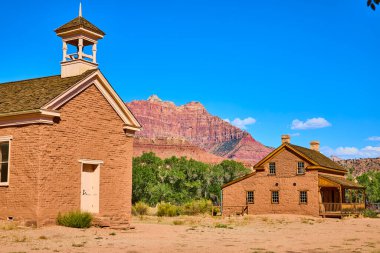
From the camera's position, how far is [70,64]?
25688 millimetres

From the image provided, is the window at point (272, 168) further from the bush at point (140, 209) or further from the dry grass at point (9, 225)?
the dry grass at point (9, 225)

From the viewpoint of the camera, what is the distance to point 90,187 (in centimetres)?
2428

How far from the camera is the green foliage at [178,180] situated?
67.9 metres

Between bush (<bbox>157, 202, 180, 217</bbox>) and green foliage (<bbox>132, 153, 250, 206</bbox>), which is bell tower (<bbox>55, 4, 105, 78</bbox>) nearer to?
bush (<bbox>157, 202, 180, 217</bbox>)

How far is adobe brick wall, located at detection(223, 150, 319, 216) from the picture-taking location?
46.6 metres

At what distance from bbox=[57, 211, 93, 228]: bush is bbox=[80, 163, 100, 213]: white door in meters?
1.59

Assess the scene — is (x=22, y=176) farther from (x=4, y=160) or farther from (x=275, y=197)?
(x=275, y=197)

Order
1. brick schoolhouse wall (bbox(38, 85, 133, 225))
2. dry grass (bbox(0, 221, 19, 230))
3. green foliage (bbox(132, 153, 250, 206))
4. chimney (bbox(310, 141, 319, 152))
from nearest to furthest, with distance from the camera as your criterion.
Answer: dry grass (bbox(0, 221, 19, 230)) → brick schoolhouse wall (bbox(38, 85, 133, 225)) → chimney (bbox(310, 141, 319, 152)) → green foliage (bbox(132, 153, 250, 206))

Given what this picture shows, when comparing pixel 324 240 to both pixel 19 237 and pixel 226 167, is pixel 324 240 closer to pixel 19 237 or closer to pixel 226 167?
pixel 19 237

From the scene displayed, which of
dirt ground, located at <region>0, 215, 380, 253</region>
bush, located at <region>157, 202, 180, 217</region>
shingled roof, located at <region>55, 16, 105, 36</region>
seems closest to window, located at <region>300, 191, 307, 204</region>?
bush, located at <region>157, 202, 180, 217</region>

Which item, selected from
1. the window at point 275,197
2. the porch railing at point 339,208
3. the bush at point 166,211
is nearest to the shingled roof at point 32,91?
the bush at point 166,211

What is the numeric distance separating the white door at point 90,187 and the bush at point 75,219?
159 cm

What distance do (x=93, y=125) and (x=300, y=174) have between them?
27.5 meters

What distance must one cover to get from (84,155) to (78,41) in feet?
19.5
